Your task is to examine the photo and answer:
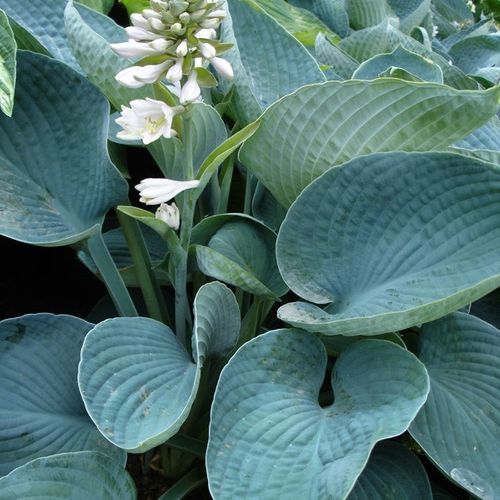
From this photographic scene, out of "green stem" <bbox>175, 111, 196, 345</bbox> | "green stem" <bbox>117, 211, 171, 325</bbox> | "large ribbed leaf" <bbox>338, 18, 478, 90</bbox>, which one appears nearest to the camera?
"green stem" <bbox>175, 111, 196, 345</bbox>

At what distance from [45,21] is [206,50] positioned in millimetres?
470

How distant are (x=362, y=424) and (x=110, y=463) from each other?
27cm

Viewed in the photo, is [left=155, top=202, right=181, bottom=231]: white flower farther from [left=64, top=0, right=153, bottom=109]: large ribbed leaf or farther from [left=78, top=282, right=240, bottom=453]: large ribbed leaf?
[left=64, top=0, right=153, bottom=109]: large ribbed leaf

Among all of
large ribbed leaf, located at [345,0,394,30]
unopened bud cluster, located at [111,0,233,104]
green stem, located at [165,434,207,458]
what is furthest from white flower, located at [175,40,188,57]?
large ribbed leaf, located at [345,0,394,30]

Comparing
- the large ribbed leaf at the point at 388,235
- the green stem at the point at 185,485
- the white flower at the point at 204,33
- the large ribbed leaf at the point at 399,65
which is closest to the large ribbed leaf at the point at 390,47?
the large ribbed leaf at the point at 399,65

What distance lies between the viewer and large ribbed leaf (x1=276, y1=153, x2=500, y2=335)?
2.63 feet

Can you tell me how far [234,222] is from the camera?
0.95 m

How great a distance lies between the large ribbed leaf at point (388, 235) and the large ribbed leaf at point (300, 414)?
2.3 inches

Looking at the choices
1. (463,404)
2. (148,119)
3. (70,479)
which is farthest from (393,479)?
(148,119)

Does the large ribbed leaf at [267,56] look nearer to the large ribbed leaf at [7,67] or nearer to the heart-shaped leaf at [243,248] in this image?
the heart-shaped leaf at [243,248]

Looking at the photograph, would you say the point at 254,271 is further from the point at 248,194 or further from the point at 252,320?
the point at 248,194

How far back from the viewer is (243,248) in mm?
930

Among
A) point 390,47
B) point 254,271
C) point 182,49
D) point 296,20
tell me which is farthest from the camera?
point 296,20

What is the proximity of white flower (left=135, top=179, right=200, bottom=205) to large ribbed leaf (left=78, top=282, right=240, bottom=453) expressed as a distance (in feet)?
0.38
